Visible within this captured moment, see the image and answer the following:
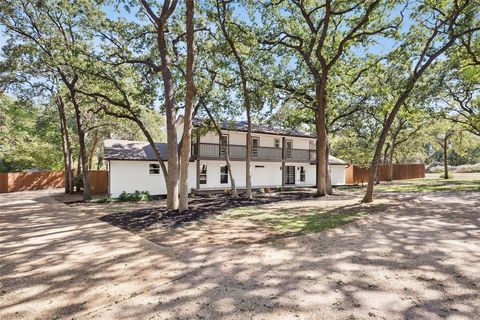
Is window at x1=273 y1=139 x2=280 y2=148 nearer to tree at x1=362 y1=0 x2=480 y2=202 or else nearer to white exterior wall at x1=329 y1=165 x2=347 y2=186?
white exterior wall at x1=329 y1=165 x2=347 y2=186

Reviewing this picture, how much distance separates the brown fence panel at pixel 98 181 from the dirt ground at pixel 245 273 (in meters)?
16.0

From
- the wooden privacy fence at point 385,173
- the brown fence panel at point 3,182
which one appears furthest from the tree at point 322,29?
the brown fence panel at point 3,182

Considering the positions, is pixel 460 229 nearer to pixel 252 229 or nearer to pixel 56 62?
pixel 252 229

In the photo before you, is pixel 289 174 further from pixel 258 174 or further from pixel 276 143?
pixel 258 174

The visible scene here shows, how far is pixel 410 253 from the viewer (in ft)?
17.6

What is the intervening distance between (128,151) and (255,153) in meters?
10.0

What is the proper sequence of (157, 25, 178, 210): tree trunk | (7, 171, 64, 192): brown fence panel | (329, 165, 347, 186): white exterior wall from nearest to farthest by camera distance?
(157, 25, 178, 210): tree trunk → (7, 171, 64, 192): brown fence panel → (329, 165, 347, 186): white exterior wall

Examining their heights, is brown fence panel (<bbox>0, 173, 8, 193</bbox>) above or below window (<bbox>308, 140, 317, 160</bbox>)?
below

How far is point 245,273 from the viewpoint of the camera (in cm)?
458

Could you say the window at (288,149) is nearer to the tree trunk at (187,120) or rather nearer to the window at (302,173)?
the window at (302,173)

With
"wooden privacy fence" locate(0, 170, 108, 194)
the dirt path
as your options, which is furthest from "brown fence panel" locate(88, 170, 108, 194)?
the dirt path

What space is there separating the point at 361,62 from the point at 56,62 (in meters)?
16.5

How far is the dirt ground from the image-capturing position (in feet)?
11.3

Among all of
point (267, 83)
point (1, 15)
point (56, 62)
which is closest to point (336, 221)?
point (267, 83)
